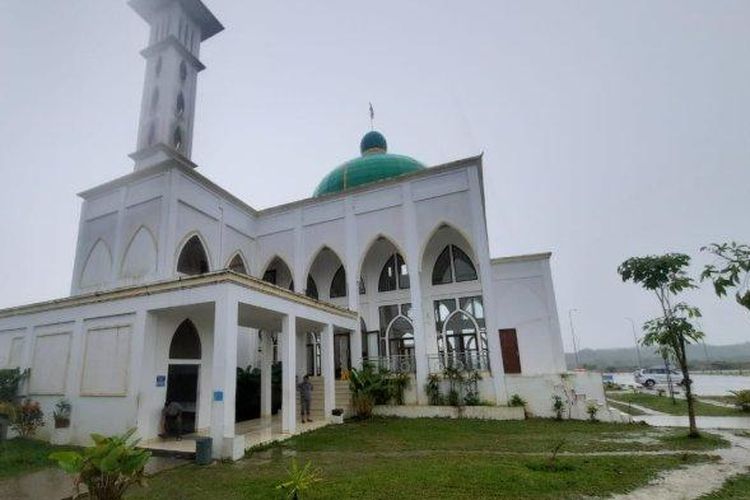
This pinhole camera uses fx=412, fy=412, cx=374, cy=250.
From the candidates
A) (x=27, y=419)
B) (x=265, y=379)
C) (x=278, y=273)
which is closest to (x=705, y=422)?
(x=265, y=379)

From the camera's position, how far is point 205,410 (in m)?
12.2

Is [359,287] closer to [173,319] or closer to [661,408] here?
[173,319]

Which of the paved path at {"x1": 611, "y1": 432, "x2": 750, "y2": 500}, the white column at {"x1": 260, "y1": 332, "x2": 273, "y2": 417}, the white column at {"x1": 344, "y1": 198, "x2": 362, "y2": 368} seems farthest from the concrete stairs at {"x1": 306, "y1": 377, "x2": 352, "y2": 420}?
the paved path at {"x1": 611, "y1": 432, "x2": 750, "y2": 500}

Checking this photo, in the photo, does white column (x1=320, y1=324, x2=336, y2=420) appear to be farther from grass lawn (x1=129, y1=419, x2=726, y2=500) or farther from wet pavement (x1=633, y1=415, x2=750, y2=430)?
wet pavement (x1=633, y1=415, x2=750, y2=430)

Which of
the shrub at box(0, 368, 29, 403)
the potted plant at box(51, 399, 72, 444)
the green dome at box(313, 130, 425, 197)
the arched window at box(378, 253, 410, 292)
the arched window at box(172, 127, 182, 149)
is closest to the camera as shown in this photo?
the potted plant at box(51, 399, 72, 444)

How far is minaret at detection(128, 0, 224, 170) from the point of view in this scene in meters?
19.5

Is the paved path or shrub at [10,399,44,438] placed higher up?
shrub at [10,399,44,438]

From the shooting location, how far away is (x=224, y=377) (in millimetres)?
9156

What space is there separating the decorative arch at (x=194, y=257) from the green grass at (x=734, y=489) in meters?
16.3

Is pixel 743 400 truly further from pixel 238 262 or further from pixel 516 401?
pixel 238 262

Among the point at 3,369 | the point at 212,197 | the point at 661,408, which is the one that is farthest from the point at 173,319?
the point at 661,408

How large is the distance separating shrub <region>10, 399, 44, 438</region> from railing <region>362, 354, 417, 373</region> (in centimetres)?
1058

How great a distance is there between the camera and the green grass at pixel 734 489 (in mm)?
5742

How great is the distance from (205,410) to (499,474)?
900cm
